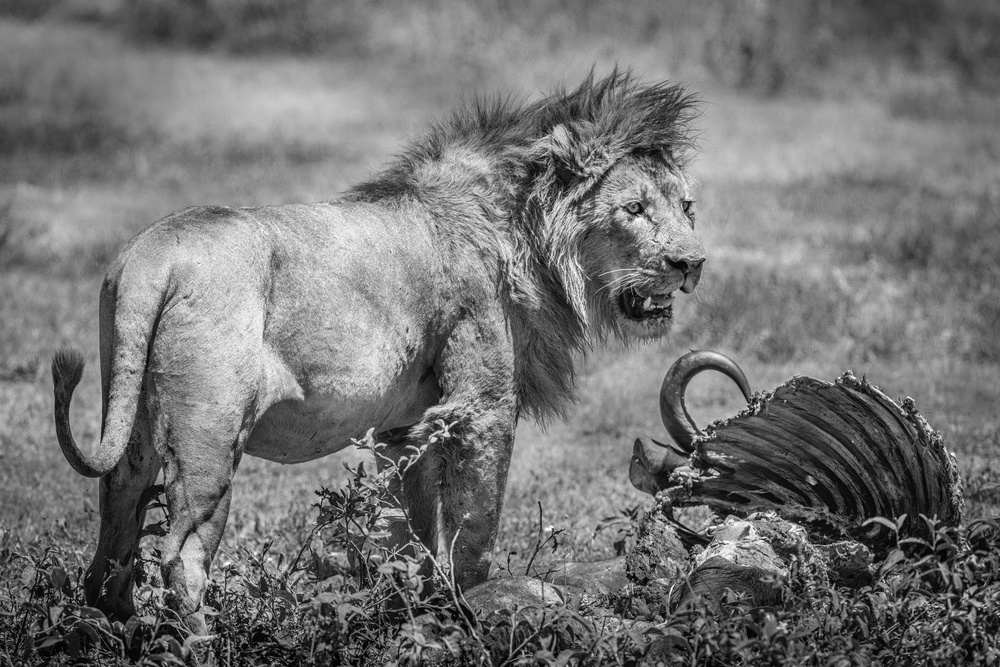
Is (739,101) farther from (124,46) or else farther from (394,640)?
(394,640)

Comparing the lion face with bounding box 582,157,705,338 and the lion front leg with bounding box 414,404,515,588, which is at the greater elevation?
the lion face with bounding box 582,157,705,338

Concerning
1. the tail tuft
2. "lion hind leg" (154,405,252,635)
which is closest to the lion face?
"lion hind leg" (154,405,252,635)

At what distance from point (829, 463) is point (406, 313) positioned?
6.35ft

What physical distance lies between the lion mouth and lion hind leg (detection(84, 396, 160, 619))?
2.05m

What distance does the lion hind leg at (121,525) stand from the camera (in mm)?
4059

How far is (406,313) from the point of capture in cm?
450

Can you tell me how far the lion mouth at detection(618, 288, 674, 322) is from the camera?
501 cm

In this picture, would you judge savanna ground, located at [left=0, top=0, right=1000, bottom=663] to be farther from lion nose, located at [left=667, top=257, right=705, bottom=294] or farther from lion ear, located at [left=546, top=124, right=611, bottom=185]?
lion ear, located at [left=546, top=124, right=611, bottom=185]

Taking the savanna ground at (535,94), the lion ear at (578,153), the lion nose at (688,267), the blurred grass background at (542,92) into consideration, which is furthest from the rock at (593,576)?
the lion ear at (578,153)

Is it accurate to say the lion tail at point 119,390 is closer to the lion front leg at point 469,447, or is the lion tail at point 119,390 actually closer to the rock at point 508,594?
the lion front leg at point 469,447

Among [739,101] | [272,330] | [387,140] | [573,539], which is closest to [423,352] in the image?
[272,330]

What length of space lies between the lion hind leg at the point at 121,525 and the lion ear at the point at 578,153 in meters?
2.03

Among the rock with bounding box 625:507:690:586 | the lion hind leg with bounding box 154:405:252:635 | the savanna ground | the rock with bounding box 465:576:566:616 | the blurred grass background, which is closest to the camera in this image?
the lion hind leg with bounding box 154:405:252:635

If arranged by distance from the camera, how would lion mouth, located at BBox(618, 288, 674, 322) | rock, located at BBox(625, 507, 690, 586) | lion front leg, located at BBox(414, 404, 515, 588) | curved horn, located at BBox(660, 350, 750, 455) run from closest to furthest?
1. lion front leg, located at BBox(414, 404, 515, 588)
2. rock, located at BBox(625, 507, 690, 586)
3. lion mouth, located at BBox(618, 288, 674, 322)
4. curved horn, located at BBox(660, 350, 750, 455)
